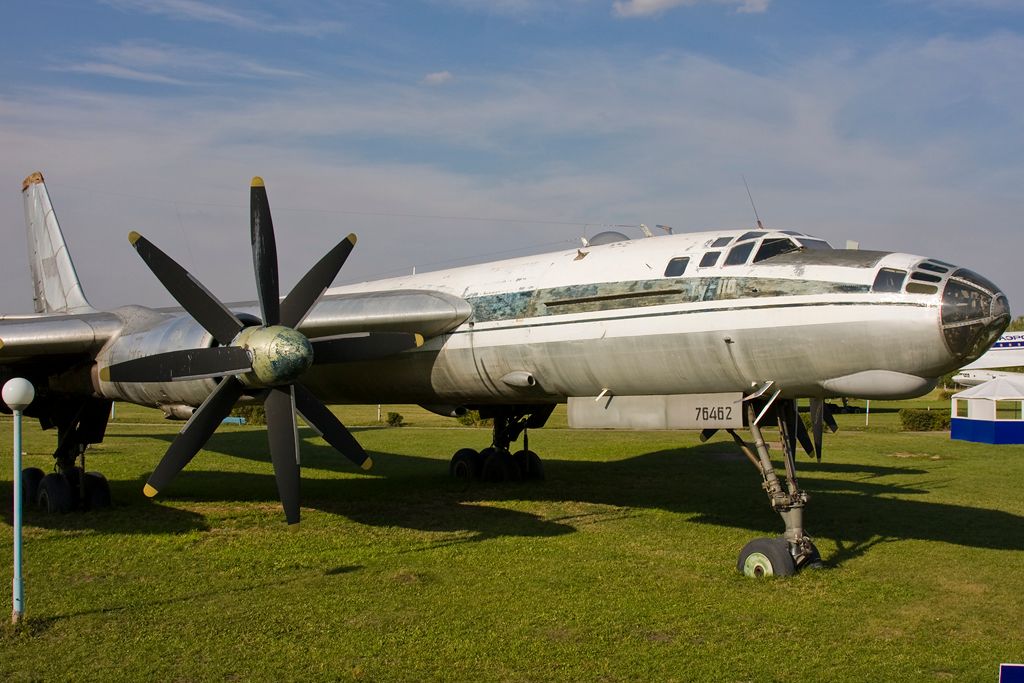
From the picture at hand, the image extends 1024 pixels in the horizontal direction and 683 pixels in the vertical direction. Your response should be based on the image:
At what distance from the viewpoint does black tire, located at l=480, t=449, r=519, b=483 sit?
19.1m

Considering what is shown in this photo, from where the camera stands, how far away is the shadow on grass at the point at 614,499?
13.4 m

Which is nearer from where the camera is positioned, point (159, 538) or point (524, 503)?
point (159, 538)

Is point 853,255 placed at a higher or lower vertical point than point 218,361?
higher

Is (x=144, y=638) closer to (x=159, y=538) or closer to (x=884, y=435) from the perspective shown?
(x=159, y=538)

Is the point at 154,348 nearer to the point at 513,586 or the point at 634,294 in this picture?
the point at 513,586

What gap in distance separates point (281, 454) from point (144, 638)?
10.8 feet

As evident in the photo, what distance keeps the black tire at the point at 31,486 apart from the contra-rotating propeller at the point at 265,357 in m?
6.25

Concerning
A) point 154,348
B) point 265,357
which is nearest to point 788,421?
point 265,357

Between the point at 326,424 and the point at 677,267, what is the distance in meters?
4.74

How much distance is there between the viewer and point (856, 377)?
9.62 m

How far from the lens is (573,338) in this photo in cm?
1144

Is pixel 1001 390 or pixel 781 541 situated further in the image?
pixel 1001 390

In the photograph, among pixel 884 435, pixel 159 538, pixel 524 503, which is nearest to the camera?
pixel 159 538

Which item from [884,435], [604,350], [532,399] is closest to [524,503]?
[532,399]
